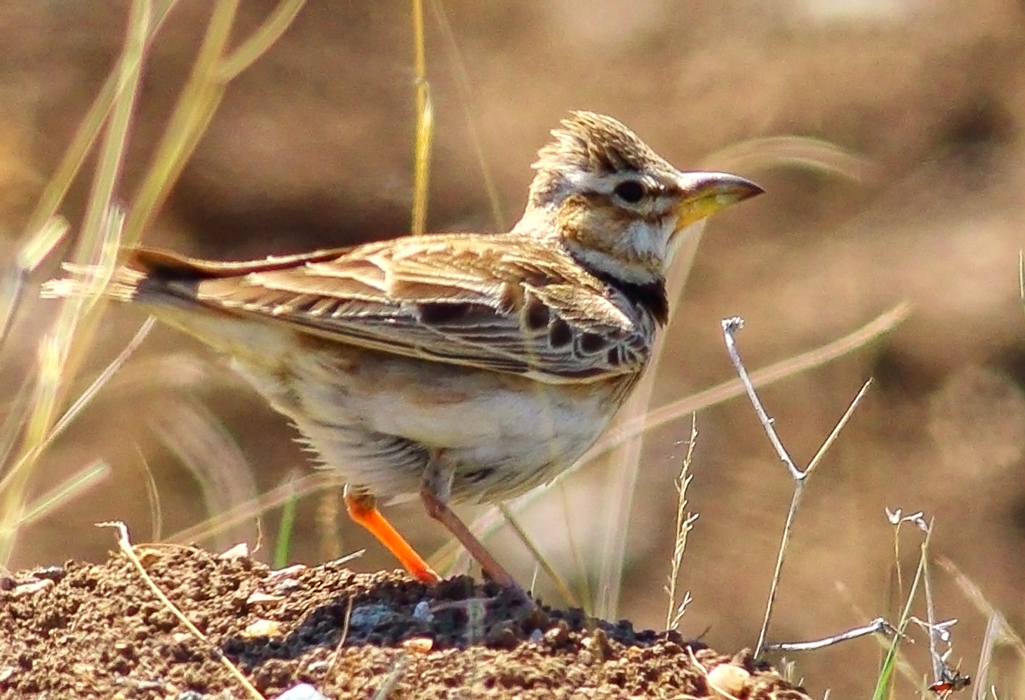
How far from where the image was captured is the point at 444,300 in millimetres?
5418

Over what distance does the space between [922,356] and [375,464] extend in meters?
6.64

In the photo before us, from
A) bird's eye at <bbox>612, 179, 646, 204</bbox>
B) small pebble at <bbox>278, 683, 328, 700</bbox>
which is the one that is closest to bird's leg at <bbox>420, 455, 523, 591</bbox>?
small pebble at <bbox>278, 683, 328, 700</bbox>

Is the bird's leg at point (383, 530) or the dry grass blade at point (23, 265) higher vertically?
the dry grass blade at point (23, 265)

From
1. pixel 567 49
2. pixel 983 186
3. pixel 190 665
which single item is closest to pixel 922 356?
pixel 983 186

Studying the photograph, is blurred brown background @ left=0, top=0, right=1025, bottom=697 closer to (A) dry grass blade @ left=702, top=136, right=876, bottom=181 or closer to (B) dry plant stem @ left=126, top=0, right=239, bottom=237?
(A) dry grass blade @ left=702, top=136, right=876, bottom=181

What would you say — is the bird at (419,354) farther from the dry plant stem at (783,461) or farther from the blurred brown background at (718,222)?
the blurred brown background at (718,222)

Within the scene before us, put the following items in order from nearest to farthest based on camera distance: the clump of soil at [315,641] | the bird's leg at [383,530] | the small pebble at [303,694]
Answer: the small pebble at [303,694]
the clump of soil at [315,641]
the bird's leg at [383,530]

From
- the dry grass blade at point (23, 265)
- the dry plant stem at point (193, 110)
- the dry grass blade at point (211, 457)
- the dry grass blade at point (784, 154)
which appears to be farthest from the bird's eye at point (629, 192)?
the dry grass blade at point (23, 265)

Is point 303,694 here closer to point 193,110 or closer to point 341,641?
point 341,641

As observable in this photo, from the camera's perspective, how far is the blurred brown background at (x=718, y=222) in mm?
10359

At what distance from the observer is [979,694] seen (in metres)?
4.77

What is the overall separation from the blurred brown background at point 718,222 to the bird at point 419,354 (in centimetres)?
373

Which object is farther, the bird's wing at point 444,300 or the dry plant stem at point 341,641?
the bird's wing at point 444,300

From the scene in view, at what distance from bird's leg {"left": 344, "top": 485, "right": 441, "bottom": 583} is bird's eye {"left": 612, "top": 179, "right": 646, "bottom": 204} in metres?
1.32
